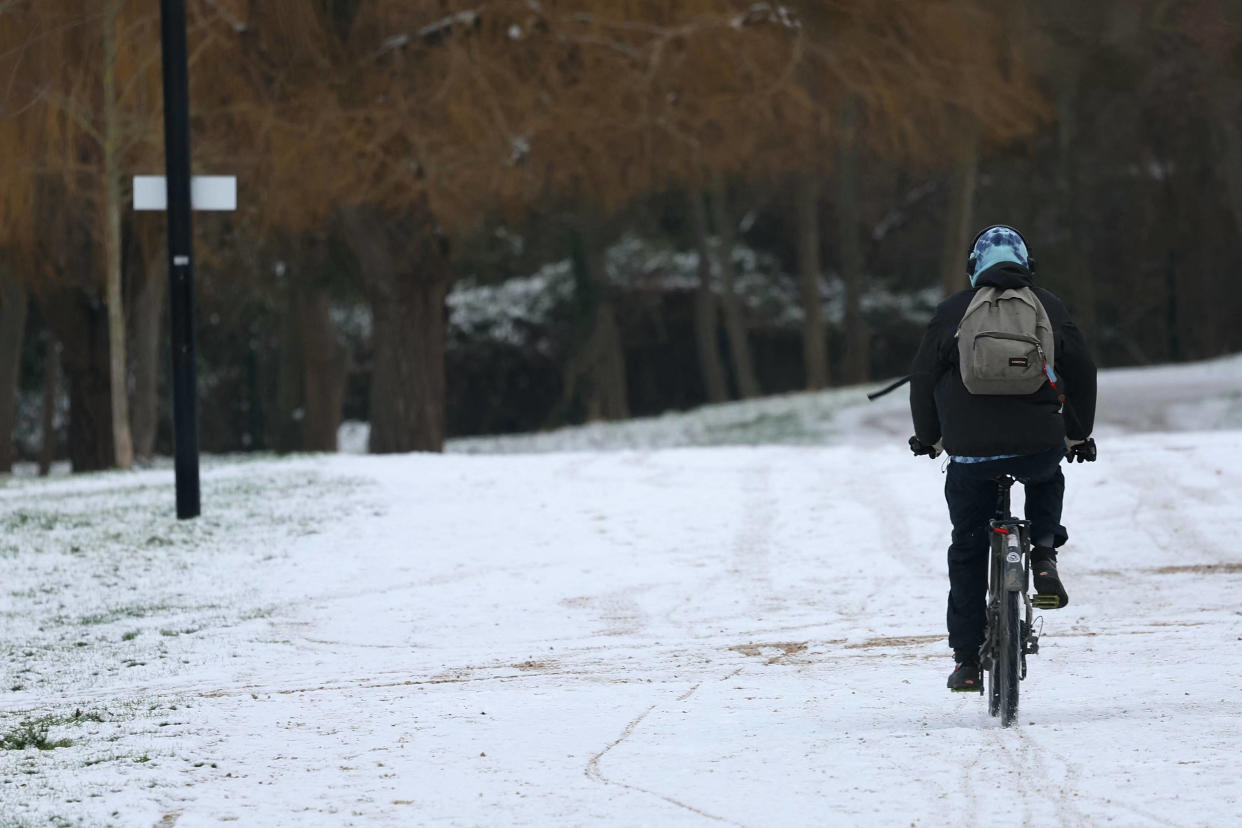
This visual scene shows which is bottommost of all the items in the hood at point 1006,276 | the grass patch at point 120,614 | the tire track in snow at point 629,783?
the tire track in snow at point 629,783

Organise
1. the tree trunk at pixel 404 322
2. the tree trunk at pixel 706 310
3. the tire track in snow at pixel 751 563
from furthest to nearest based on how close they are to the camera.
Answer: the tree trunk at pixel 706 310 → the tree trunk at pixel 404 322 → the tire track in snow at pixel 751 563

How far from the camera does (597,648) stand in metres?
8.90

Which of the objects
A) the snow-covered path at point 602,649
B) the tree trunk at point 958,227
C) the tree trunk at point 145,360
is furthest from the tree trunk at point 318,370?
the snow-covered path at point 602,649

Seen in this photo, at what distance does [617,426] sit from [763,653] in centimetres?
2216

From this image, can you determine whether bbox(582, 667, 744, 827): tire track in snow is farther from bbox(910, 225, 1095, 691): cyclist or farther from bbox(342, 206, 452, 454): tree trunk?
bbox(342, 206, 452, 454): tree trunk

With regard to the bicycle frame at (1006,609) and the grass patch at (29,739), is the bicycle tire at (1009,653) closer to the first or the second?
the bicycle frame at (1006,609)

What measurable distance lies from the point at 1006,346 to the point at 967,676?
130cm

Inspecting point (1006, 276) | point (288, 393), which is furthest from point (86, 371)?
point (1006, 276)

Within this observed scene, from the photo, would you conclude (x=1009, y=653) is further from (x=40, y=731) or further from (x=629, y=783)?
(x=40, y=731)

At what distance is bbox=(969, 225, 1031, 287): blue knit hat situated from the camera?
6.53m

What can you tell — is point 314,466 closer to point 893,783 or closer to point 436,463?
point 436,463

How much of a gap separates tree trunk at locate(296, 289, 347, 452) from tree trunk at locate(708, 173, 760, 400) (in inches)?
320

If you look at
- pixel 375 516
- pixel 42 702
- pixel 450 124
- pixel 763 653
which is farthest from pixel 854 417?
pixel 42 702

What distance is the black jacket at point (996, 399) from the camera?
20.8 feet
